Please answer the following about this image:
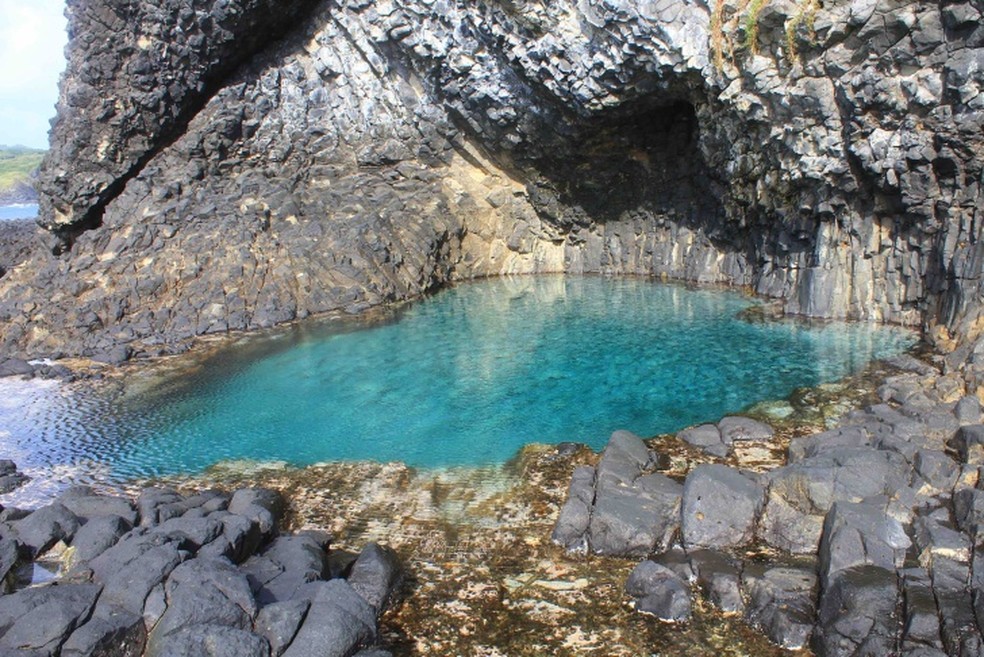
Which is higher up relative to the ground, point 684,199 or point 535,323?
point 684,199

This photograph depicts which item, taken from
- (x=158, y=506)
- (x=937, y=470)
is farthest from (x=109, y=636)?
(x=937, y=470)

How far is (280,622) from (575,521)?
5.14 m

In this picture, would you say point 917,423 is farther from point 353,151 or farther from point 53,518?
point 353,151

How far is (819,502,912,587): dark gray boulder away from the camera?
34.7ft

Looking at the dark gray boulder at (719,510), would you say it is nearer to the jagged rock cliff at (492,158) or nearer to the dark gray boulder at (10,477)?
the jagged rock cliff at (492,158)

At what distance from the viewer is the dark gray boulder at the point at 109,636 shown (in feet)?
30.5

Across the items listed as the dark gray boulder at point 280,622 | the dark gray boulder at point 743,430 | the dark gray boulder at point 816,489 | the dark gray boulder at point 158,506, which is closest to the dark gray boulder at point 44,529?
the dark gray boulder at point 158,506

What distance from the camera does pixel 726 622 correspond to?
10484mm

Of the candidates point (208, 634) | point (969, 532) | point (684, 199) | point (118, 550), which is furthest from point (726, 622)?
point (684, 199)

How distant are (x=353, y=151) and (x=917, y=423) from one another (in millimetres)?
29580

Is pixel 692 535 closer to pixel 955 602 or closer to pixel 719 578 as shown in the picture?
pixel 719 578

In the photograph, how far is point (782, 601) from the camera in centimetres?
1043

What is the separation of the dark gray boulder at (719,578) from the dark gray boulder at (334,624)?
4.87 meters

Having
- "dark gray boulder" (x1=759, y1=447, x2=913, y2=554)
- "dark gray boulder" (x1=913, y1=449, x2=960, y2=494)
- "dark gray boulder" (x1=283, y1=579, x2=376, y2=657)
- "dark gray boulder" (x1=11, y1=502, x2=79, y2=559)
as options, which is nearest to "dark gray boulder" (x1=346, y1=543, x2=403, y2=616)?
"dark gray boulder" (x1=283, y1=579, x2=376, y2=657)
